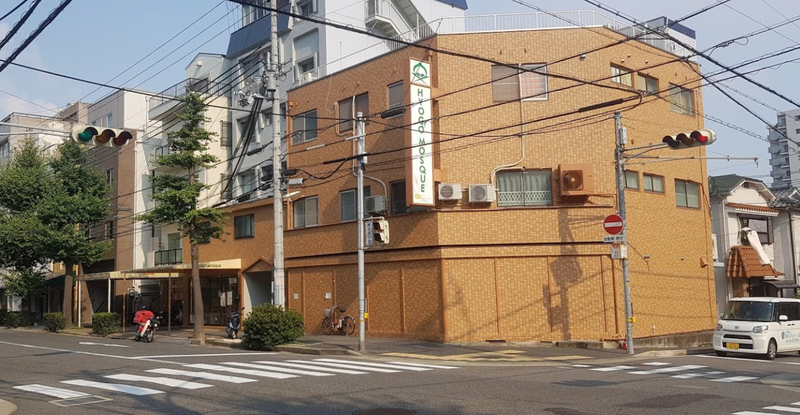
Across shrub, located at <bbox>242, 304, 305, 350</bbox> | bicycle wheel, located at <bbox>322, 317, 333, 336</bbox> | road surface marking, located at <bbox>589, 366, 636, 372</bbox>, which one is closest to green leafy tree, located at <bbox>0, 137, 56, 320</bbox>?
bicycle wheel, located at <bbox>322, 317, 333, 336</bbox>

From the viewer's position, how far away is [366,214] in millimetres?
26188

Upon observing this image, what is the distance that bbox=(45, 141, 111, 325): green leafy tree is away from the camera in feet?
121

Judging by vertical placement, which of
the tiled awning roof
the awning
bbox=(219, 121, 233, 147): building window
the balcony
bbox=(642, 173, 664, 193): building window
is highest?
the balcony

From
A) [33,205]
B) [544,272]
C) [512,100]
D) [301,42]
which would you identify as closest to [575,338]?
[544,272]

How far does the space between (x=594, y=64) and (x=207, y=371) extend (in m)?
17.0

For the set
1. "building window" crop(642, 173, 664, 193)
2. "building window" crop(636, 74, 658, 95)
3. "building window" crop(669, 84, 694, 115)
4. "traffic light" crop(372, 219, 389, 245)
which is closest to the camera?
"traffic light" crop(372, 219, 389, 245)

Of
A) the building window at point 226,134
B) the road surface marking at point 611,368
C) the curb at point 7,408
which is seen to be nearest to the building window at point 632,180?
the road surface marking at point 611,368

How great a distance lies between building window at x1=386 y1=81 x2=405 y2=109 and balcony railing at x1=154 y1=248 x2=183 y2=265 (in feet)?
62.0

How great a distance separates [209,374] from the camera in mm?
15016

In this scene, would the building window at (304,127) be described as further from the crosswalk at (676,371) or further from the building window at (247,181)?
the crosswalk at (676,371)

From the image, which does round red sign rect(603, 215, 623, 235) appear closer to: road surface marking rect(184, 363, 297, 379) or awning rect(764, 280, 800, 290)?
road surface marking rect(184, 363, 297, 379)

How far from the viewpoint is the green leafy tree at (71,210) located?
37000 millimetres

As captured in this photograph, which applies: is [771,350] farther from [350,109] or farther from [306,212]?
[306,212]

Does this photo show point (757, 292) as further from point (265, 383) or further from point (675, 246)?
point (265, 383)
